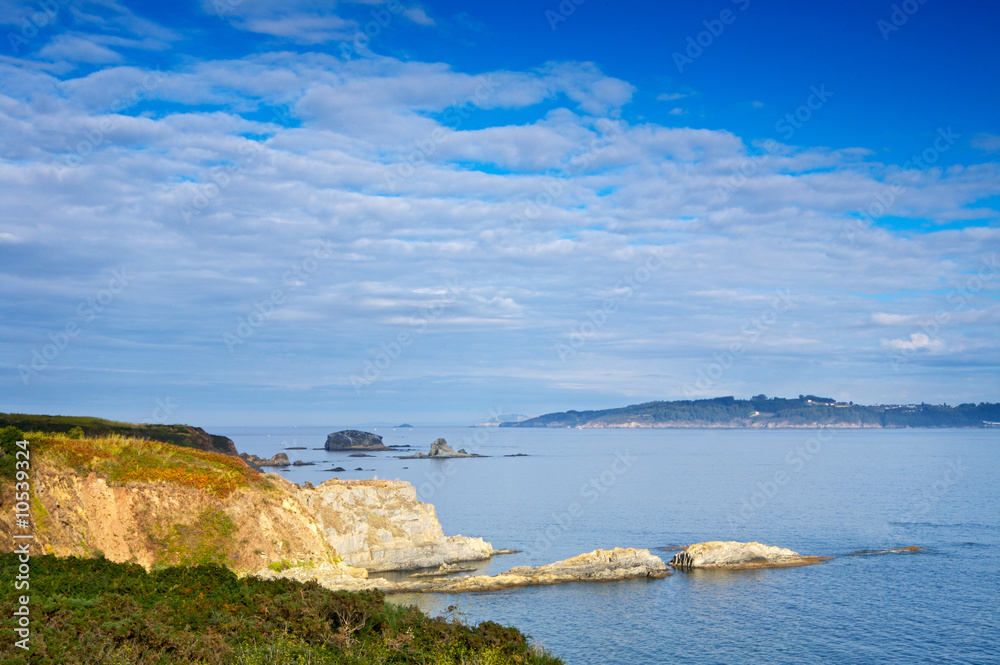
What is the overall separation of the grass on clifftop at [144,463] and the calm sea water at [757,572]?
53.1 feet

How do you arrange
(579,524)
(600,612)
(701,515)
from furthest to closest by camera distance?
(701,515) → (579,524) → (600,612)

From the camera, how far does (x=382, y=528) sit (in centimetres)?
6662

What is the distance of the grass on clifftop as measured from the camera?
137 feet

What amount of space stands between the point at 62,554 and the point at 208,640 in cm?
2546

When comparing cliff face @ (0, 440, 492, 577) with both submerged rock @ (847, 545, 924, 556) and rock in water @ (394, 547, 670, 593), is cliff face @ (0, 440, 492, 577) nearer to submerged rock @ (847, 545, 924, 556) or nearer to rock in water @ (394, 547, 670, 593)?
rock in water @ (394, 547, 670, 593)

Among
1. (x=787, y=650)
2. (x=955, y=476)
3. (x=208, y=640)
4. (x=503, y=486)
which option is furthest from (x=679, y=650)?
(x=955, y=476)

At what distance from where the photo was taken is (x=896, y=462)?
198 metres

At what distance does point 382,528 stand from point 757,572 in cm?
3532

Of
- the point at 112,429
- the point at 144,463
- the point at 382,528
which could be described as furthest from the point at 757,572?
the point at 112,429

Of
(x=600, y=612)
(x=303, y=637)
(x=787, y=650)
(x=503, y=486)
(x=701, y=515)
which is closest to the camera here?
(x=303, y=637)

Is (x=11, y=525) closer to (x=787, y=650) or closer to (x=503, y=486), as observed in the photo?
(x=787, y=650)

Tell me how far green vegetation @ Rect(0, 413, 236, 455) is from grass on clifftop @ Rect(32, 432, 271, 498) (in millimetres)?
5398

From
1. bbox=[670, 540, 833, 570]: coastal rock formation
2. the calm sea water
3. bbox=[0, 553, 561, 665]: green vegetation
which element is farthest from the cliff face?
bbox=[670, 540, 833, 570]: coastal rock formation

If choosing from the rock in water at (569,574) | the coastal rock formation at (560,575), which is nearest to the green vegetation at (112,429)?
the coastal rock formation at (560,575)
